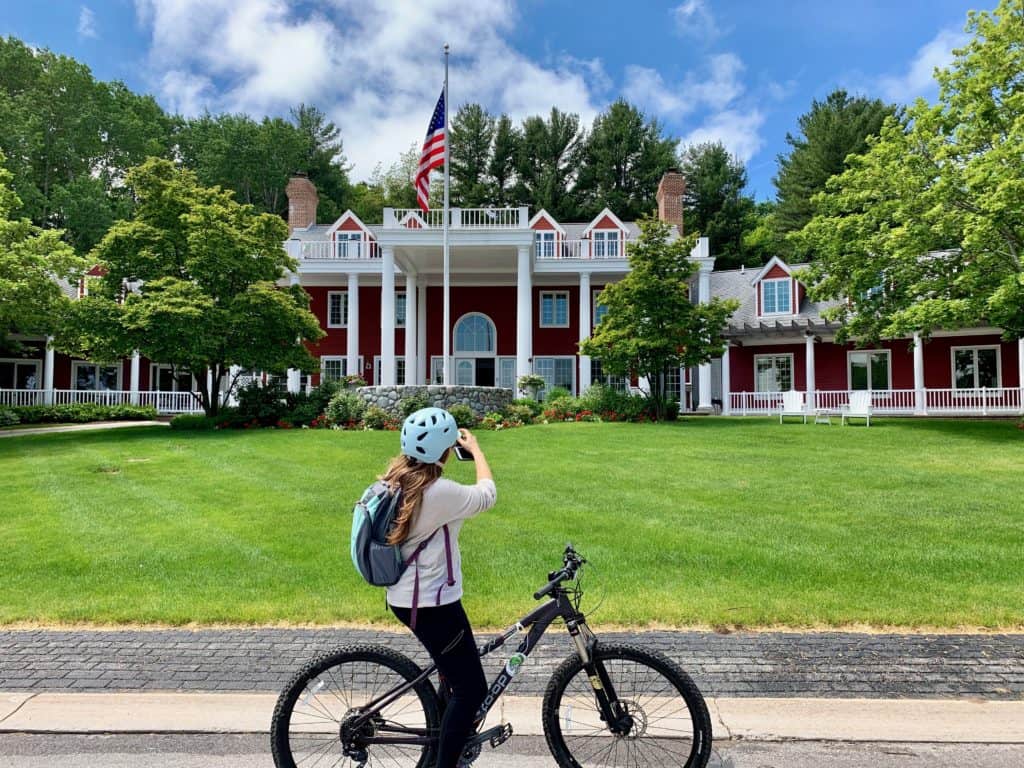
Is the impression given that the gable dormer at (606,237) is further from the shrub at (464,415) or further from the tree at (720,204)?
the tree at (720,204)

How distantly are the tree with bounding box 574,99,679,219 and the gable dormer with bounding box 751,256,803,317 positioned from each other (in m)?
21.2

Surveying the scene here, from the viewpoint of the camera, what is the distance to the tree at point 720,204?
45844 millimetres

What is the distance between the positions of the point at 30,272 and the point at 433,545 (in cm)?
2194

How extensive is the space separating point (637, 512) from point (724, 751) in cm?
520

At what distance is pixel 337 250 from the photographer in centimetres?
2894

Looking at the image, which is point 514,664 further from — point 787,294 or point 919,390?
point 787,294

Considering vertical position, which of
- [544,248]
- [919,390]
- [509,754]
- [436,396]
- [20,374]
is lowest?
[509,754]

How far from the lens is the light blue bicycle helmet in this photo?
275cm

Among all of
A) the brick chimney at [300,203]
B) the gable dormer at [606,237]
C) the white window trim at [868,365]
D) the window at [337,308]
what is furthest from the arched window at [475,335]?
the white window trim at [868,365]

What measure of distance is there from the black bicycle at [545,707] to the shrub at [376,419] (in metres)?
15.7

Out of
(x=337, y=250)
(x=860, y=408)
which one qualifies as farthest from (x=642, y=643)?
(x=337, y=250)

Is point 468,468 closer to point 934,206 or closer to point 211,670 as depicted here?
point 211,670

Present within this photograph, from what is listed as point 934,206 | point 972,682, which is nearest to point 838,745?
point 972,682

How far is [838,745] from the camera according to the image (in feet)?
11.5
